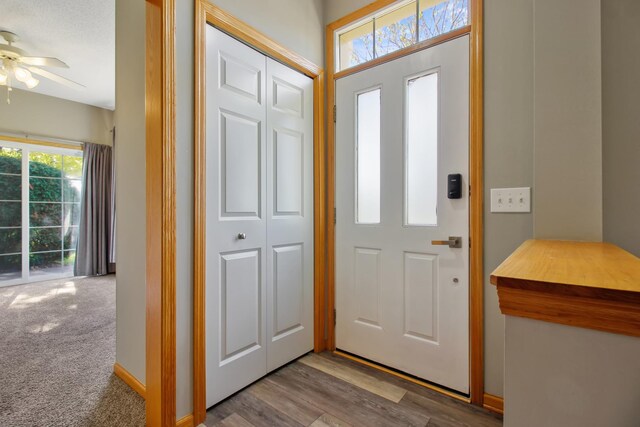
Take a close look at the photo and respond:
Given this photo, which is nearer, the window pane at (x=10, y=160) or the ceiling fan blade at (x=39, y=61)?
the ceiling fan blade at (x=39, y=61)

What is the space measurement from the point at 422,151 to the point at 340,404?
4.89 ft

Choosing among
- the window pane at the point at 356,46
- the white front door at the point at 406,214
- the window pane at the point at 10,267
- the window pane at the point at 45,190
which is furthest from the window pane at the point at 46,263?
the window pane at the point at 356,46

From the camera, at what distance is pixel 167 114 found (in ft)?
4.33

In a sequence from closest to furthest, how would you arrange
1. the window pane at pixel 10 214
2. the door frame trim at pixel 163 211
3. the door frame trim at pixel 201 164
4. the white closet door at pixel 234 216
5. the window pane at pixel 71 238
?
the door frame trim at pixel 163 211 < the door frame trim at pixel 201 164 < the white closet door at pixel 234 216 < the window pane at pixel 10 214 < the window pane at pixel 71 238

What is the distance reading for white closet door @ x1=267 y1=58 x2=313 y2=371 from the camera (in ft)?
6.10

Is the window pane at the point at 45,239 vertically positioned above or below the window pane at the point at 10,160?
below

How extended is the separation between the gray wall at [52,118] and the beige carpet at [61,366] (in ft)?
7.93

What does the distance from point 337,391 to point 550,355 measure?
4.72 feet

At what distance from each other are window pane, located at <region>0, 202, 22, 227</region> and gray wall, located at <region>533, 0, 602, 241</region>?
5950 mm

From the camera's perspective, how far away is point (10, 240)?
411 centimetres

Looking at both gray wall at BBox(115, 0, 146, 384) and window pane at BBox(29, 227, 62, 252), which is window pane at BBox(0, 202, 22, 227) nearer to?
window pane at BBox(29, 227, 62, 252)

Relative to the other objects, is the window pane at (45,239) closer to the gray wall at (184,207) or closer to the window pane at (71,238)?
the window pane at (71,238)

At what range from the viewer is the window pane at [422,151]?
1733 millimetres

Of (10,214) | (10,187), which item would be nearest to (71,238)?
(10,214)
